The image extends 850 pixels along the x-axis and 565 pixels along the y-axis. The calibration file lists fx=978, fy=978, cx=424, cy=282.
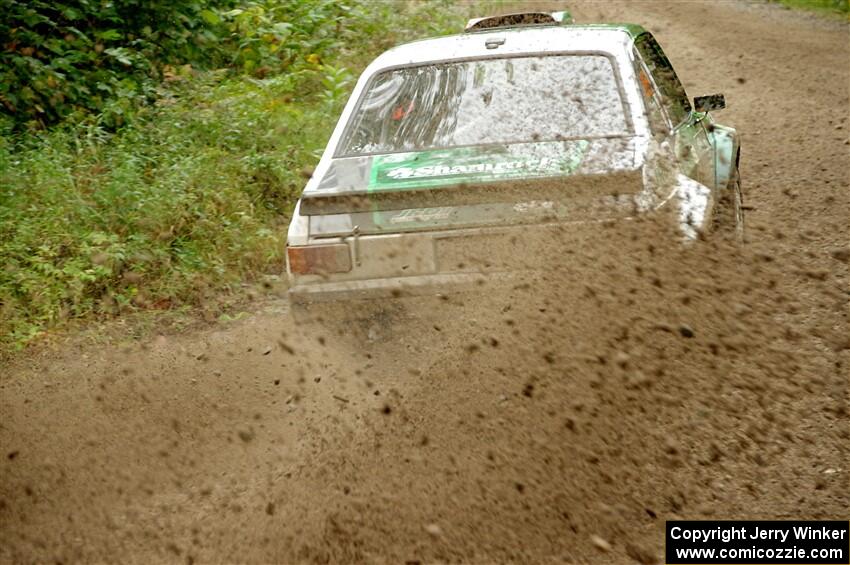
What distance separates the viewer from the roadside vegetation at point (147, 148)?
6328 millimetres

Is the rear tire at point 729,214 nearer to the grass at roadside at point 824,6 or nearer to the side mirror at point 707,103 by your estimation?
the side mirror at point 707,103

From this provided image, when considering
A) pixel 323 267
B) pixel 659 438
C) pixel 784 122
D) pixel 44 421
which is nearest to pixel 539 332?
pixel 659 438

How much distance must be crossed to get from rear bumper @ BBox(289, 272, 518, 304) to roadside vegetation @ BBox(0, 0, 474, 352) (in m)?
1.09

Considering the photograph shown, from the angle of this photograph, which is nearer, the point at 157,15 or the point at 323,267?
the point at 323,267

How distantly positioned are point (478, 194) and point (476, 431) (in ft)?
3.35

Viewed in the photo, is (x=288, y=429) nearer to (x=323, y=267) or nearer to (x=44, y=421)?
(x=323, y=267)

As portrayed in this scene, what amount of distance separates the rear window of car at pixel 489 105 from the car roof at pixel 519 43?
7cm

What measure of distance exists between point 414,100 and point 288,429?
183cm

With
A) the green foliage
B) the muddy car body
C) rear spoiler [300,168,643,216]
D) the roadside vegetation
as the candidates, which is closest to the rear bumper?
the muddy car body

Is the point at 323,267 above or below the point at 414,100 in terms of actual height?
below

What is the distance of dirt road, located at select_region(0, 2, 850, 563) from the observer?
11.1 feet

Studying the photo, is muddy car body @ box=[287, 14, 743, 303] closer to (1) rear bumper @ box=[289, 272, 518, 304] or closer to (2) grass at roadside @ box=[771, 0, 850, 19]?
(1) rear bumper @ box=[289, 272, 518, 304]

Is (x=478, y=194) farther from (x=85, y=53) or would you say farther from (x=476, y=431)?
(x=85, y=53)

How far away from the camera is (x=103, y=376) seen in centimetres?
521
